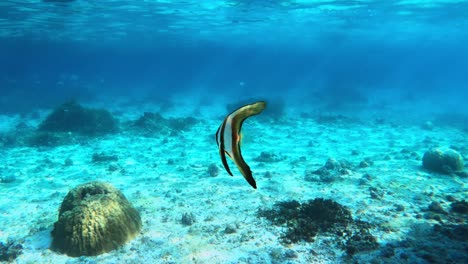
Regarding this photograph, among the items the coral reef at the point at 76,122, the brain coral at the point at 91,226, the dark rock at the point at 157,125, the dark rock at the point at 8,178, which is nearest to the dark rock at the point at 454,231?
the brain coral at the point at 91,226

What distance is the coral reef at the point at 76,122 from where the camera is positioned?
19500 millimetres

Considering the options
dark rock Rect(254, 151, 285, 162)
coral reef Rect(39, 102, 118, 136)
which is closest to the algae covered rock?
dark rock Rect(254, 151, 285, 162)

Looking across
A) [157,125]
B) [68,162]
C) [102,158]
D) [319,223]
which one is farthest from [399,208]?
[157,125]

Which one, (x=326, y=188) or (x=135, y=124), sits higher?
(x=326, y=188)

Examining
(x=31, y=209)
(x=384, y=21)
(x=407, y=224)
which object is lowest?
(x=31, y=209)

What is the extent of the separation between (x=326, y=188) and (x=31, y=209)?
9.42 meters

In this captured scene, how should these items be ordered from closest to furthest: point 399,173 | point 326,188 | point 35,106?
point 326,188, point 399,173, point 35,106

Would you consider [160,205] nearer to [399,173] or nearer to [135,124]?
[399,173]

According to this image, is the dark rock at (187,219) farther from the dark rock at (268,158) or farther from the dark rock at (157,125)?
the dark rock at (157,125)

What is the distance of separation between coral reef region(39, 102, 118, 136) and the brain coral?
45.2 feet

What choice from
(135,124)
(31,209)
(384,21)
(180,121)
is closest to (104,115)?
(135,124)

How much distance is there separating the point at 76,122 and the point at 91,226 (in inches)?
624

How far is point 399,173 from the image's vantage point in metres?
12.0

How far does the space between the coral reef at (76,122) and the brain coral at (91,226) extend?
13781 mm
